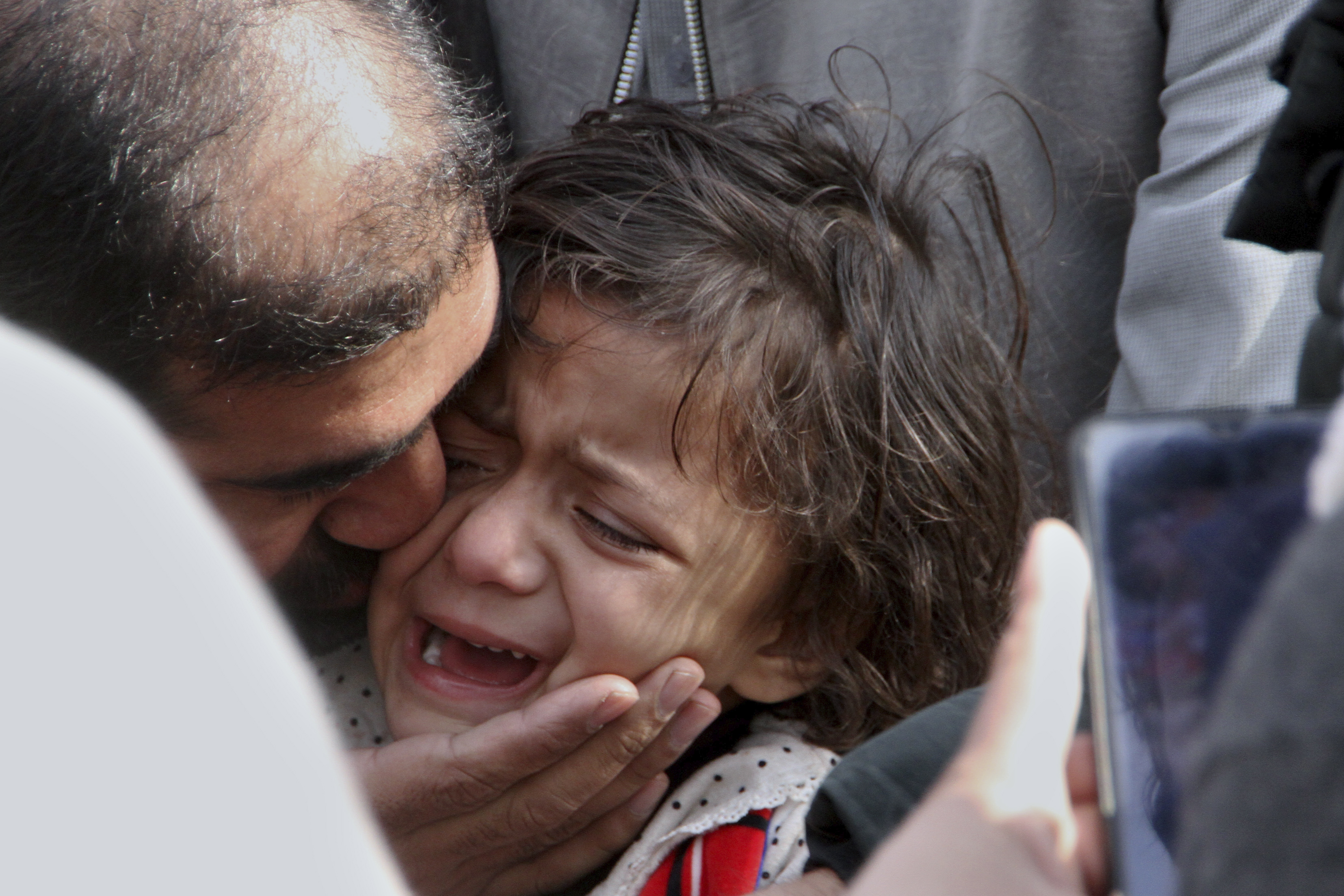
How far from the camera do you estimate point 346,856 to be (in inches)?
17.9

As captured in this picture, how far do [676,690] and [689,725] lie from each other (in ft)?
0.29

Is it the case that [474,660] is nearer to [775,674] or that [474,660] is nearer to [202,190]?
[775,674]

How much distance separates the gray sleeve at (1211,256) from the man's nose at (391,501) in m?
0.97

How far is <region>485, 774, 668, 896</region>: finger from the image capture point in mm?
1527

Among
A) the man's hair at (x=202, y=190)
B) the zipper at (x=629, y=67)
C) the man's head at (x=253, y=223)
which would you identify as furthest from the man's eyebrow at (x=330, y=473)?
the zipper at (x=629, y=67)

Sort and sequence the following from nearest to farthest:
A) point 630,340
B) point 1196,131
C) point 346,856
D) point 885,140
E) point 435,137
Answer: point 346,856
point 435,137
point 630,340
point 1196,131
point 885,140

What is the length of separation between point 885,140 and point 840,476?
0.56m

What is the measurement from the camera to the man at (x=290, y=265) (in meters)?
0.95

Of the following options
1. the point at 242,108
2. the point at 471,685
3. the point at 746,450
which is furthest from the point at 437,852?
the point at 242,108

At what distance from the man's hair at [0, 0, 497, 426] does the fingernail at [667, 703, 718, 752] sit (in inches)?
24.1

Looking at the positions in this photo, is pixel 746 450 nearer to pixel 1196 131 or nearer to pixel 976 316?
pixel 976 316

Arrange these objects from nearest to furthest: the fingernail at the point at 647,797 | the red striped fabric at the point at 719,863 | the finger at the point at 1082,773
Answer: the finger at the point at 1082,773 < the red striped fabric at the point at 719,863 < the fingernail at the point at 647,797

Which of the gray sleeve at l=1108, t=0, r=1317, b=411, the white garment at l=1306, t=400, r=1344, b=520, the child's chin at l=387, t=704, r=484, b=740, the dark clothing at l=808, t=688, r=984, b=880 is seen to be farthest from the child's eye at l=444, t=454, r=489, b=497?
the white garment at l=1306, t=400, r=1344, b=520

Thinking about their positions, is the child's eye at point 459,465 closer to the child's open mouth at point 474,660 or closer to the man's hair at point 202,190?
the child's open mouth at point 474,660
